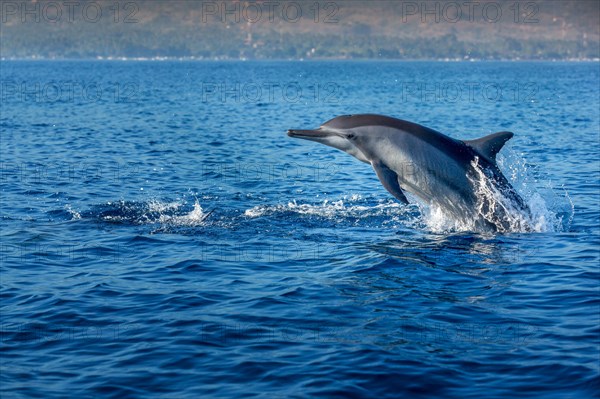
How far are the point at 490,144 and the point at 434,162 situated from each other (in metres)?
1.20

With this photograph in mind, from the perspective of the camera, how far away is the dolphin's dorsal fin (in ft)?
57.1

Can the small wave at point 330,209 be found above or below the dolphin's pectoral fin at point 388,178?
below

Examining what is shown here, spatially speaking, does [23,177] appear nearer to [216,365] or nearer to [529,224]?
Answer: [529,224]

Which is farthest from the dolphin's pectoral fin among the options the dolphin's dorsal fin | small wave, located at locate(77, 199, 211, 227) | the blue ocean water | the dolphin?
small wave, located at locate(77, 199, 211, 227)

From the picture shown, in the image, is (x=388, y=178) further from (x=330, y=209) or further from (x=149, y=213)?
(x=149, y=213)

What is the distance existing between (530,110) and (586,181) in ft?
135

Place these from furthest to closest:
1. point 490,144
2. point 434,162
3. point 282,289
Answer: point 434,162, point 490,144, point 282,289

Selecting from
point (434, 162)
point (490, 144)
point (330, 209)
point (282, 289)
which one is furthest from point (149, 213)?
point (490, 144)

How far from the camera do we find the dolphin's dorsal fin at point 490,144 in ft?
57.1

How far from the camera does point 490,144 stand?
17531 mm

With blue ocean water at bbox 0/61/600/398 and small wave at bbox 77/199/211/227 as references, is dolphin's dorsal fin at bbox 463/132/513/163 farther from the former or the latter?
small wave at bbox 77/199/211/227

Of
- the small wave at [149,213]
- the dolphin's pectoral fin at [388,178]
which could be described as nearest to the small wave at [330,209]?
the small wave at [149,213]

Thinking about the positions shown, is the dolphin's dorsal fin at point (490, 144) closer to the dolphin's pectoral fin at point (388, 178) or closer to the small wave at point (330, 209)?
the dolphin's pectoral fin at point (388, 178)

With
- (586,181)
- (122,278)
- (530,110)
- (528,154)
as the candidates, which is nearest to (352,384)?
(122,278)
